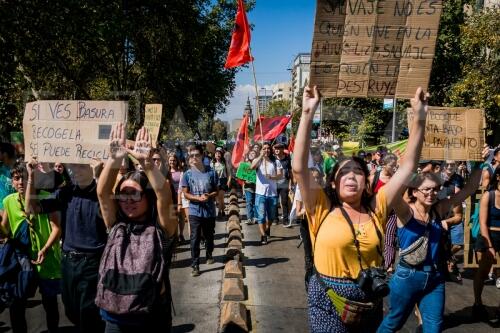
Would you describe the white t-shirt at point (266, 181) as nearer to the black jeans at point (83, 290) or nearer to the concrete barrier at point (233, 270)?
the concrete barrier at point (233, 270)

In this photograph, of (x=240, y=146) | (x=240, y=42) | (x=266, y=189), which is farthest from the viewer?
(x=240, y=146)

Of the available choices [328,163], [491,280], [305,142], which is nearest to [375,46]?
[305,142]

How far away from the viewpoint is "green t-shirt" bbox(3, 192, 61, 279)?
4688 mm

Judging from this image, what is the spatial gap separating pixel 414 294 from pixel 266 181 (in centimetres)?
594

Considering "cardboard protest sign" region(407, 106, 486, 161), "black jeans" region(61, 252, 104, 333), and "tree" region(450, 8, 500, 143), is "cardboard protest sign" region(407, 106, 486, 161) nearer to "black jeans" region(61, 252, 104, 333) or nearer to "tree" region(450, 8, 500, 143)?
"black jeans" region(61, 252, 104, 333)

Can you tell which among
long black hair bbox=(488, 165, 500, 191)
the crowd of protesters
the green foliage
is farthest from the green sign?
long black hair bbox=(488, 165, 500, 191)

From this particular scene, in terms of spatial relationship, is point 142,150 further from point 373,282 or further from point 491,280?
point 491,280

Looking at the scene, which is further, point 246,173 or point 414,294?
point 246,173

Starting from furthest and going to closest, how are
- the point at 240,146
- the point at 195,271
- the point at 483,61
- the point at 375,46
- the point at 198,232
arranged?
1. the point at 483,61
2. the point at 240,146
3. the point at 198,232
4. the point at 195,271
5. the point at 375,46

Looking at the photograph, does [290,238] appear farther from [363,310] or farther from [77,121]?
[363,310]

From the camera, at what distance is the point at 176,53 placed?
19.3 metres

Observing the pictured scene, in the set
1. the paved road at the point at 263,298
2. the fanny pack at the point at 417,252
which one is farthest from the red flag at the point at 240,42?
the fanny pack at the point at 417,252

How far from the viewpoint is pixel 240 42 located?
33.7 ft

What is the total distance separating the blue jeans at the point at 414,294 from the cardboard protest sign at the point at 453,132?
58.9 inches
